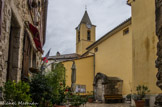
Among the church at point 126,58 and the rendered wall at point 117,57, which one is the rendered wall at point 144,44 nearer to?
the church at point 126,58

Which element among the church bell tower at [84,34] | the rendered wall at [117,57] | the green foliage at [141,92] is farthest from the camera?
the church bell tower at [84,34]

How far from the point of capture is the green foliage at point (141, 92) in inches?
376

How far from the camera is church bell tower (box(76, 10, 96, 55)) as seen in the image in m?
37.3

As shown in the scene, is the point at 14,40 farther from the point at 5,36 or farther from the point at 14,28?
the point at 5,36

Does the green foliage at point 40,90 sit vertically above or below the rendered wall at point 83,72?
below

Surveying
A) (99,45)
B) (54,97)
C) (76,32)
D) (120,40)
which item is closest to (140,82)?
(54,97)

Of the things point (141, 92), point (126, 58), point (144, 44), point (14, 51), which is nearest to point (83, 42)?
point (126, 58)

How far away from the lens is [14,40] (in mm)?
5512

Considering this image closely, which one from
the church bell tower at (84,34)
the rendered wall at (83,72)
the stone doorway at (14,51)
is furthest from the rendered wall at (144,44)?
the church bell tower at (84,34)

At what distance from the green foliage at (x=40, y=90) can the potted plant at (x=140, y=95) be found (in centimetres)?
505

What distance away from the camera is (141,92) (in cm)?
987

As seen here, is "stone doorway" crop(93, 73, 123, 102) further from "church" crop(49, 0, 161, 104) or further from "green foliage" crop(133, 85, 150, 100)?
"green foliage" crop(133, 85, 150, 100)

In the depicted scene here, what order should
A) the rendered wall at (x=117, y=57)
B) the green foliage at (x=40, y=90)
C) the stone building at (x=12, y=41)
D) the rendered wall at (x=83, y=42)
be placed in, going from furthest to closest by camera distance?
the rendered wall at (x=83, y=42)
the rendered wall at (x=117, y=57)
the green foliage at (x=40, y=90)
the stone building at (x=12, y=41)

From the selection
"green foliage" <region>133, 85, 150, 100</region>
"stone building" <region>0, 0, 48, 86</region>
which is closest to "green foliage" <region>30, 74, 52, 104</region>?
"stone building" <region>0, 0, 48, 86</region>
